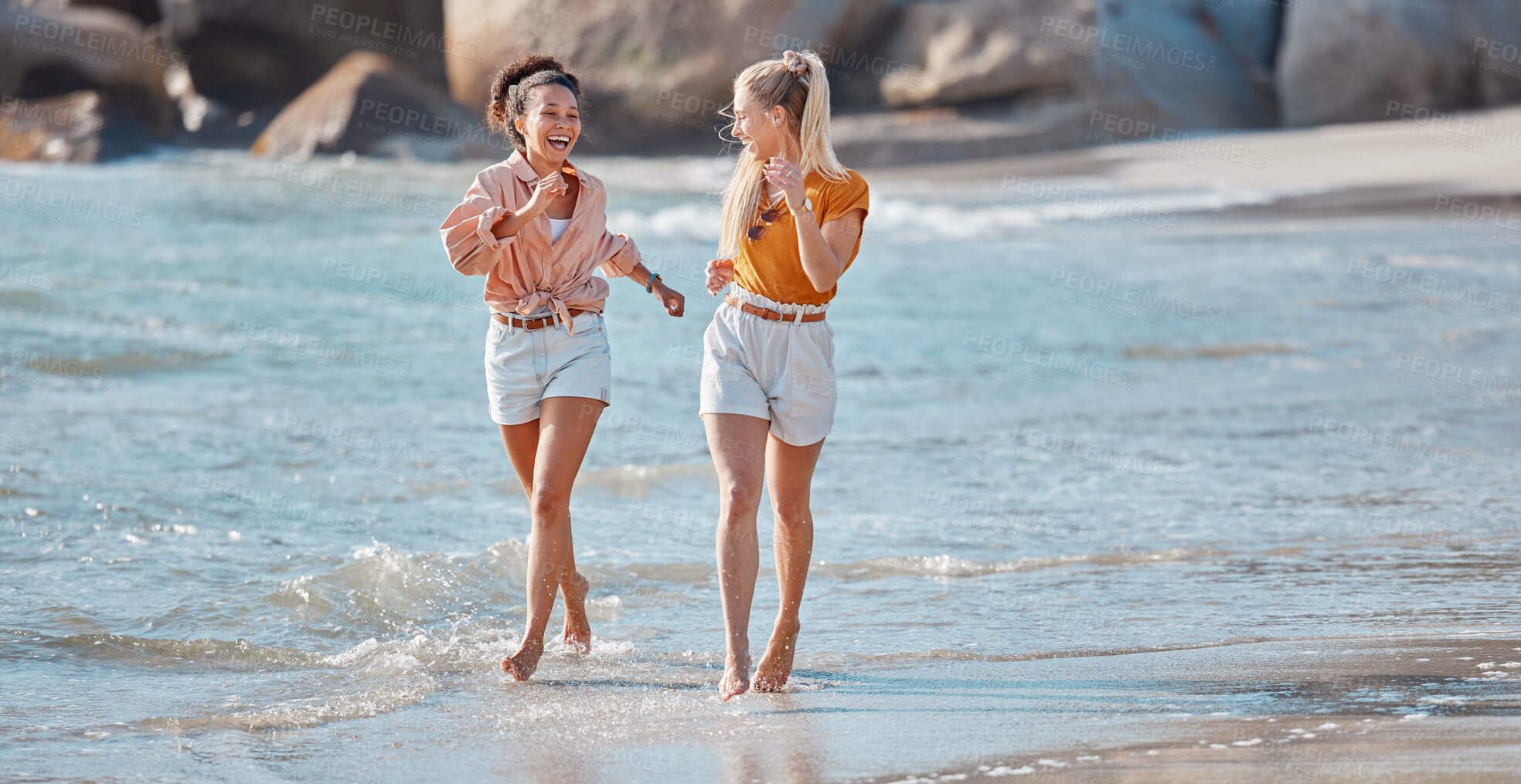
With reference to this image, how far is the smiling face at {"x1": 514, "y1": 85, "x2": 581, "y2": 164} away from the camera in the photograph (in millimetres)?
4434

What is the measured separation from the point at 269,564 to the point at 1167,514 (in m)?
3.67

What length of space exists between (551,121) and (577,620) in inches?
60.8

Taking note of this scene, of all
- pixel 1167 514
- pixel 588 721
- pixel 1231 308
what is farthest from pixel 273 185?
pixel 588 721

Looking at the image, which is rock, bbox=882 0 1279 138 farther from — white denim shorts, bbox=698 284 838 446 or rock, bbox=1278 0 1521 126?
white denim shorts, bbox=698 284 838 446

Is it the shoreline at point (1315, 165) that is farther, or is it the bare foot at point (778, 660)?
the shoreline at point (1315, 165)

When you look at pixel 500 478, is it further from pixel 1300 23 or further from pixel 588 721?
pixel 1300 23

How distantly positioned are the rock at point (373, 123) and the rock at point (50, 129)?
2680 mm

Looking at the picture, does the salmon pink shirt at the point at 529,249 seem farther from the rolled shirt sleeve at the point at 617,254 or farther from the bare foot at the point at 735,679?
the bare foot at the point at 735,679

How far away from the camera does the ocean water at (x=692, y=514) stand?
13.4 feet

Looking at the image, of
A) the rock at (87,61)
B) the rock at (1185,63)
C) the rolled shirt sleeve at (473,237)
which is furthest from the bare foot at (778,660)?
the rock at (87,61)

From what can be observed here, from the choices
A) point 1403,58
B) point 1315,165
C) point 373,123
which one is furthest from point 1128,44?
point 373,123

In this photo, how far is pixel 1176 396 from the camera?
9.44 m

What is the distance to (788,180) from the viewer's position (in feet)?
12.9

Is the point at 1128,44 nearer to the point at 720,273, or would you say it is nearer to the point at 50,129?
the point at 50,129
